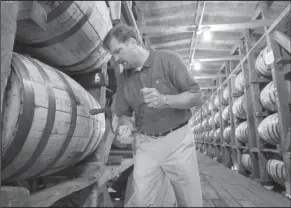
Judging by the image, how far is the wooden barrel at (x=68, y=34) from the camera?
7.25ft

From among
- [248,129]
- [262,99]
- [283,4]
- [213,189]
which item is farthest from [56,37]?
[283,4]

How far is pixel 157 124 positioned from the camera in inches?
81.1

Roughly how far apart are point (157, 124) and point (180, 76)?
1.58 ft

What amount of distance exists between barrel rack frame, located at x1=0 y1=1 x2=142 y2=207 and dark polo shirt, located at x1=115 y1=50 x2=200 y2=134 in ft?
2.99

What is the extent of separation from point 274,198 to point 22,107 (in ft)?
17.4

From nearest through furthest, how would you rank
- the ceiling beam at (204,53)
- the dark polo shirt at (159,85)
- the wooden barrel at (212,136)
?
1. the dark polo shirt at (159,85)
2. the ceiling beam at (204,53)
3. the wooden barrel at (212,136)

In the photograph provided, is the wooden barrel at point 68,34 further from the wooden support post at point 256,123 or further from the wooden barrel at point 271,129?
the wooden support post at point 256,123

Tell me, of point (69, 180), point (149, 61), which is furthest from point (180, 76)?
point (69, 180)

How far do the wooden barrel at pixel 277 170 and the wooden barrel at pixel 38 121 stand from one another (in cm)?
486

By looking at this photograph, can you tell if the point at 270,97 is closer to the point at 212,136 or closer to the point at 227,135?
the point at 227,135

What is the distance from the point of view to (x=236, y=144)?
8.59 meters

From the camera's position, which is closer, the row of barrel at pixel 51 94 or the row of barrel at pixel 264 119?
the row of barrel at pixel 51 94

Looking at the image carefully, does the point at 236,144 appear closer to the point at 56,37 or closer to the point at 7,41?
the point at 56,37

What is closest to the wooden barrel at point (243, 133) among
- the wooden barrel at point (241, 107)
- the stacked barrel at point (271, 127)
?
the wooden barrel at point (241, 107)
